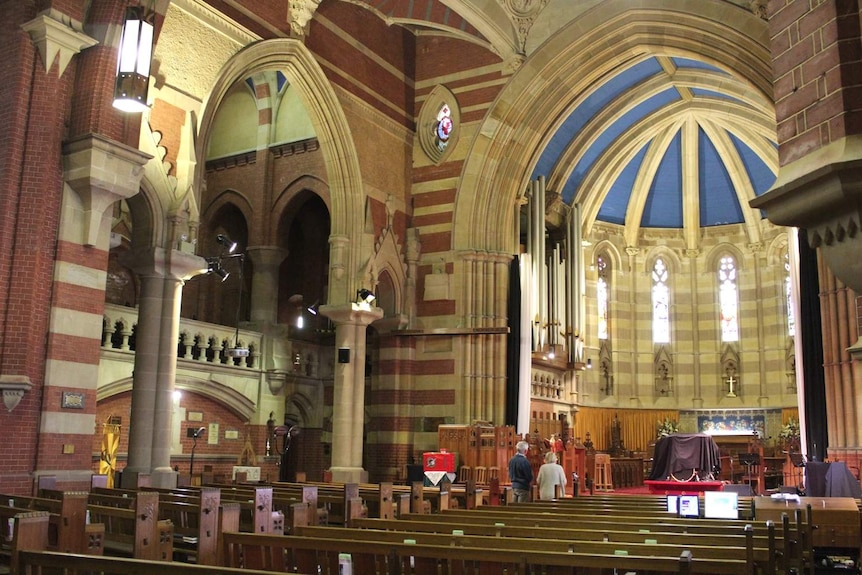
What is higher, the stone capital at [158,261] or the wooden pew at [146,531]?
Answer: the stone capital at [158,261]

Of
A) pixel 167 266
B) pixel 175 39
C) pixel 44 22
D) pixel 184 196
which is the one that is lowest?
pixel 167 266

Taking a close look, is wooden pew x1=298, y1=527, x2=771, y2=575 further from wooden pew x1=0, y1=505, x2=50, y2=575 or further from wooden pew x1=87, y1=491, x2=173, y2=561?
wooden pew x1=0, y1=505, x2=50, y2=575

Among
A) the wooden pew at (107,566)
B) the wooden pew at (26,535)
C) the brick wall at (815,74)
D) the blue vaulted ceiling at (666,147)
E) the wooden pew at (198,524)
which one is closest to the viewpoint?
the wooden pew at (107,566)

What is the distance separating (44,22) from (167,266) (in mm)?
4247

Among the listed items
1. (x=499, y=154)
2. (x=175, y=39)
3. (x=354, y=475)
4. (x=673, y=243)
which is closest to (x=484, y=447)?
(x=354, y=475)

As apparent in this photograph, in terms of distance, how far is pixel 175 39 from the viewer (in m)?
14.0

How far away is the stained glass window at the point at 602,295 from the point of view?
92.1 ft

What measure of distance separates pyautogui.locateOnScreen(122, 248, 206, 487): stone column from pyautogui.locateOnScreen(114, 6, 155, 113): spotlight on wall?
12.3 ft

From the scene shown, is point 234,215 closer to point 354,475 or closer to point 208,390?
point 208,390

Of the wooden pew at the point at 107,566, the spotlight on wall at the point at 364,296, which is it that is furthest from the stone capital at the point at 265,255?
the wooden pew at the point at 107,566

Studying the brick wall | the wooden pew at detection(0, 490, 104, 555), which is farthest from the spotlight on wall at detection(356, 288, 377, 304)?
the brick wall

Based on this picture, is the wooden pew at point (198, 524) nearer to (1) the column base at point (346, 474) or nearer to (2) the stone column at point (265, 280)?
(1) the column base at point (346, 474)

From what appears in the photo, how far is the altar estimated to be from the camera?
17.2 m

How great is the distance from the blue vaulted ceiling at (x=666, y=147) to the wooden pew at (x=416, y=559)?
16148 millimetres
